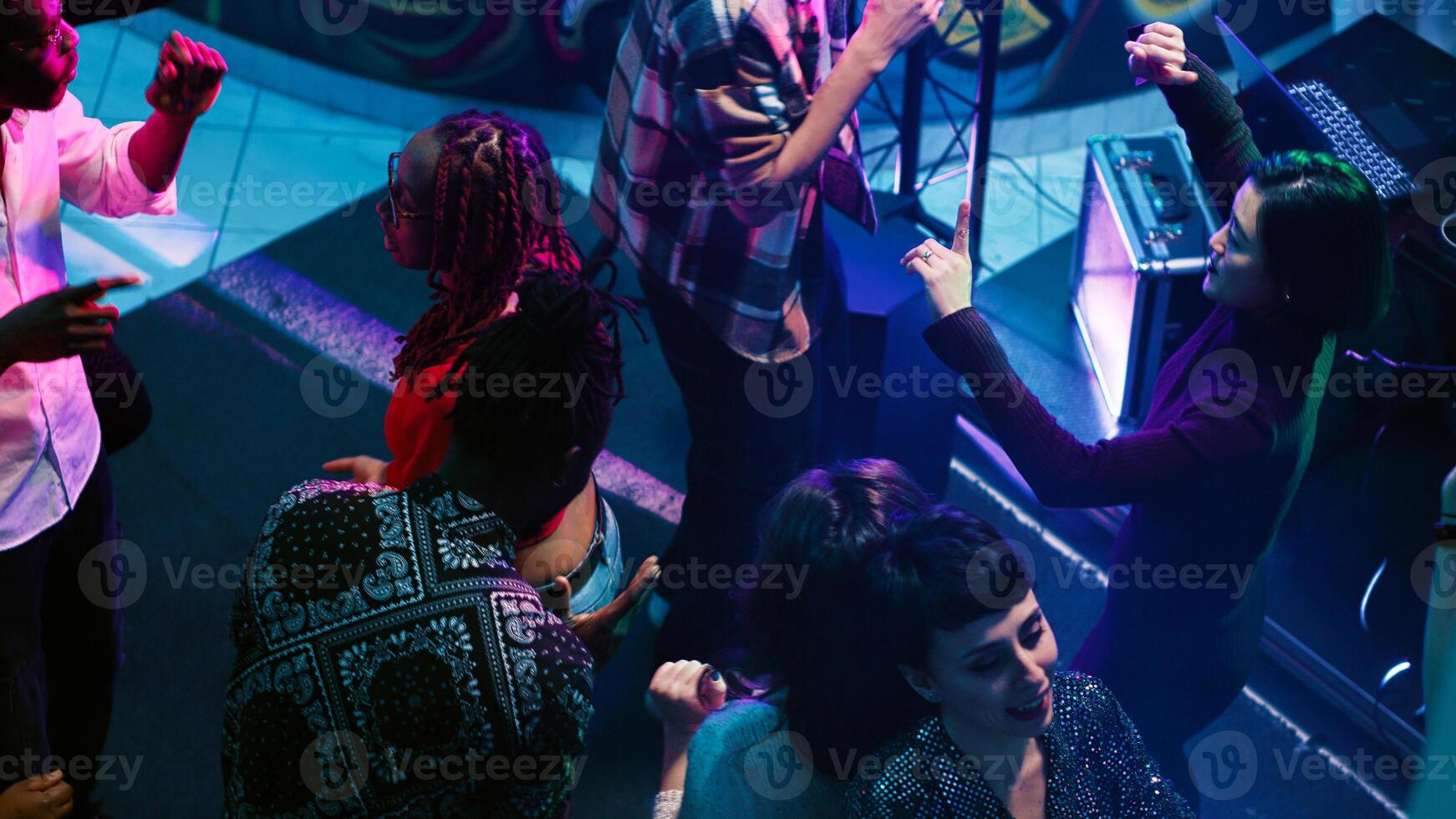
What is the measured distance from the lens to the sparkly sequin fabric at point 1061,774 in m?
1.57

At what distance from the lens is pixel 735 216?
7.62 feet

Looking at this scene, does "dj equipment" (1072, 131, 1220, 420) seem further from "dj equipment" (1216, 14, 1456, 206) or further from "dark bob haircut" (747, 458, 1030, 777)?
"dark bob haircut" (747, 458, 1030, 777)

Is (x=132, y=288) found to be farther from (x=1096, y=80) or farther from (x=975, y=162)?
(x=1096, y=80)

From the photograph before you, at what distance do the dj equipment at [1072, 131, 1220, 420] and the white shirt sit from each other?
94.4 inches

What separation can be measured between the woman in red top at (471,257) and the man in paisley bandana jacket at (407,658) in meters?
0.35

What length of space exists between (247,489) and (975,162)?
2.17 metres

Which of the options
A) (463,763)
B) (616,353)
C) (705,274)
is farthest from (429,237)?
(463,763)

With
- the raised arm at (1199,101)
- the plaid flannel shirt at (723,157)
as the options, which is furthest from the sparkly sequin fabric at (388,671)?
the raised arm at (1199,101)

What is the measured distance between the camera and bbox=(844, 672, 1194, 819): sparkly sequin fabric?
1.57m

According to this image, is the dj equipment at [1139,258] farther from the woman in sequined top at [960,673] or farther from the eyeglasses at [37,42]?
the eyeglasses at [37,42]

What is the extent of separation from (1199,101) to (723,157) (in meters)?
0.86

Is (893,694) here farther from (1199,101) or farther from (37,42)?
(37,42)

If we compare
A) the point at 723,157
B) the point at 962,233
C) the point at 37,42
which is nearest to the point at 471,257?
the point at 723,157

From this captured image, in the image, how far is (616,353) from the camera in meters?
1.77
